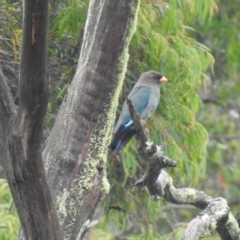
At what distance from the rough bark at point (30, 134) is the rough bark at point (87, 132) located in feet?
1.13

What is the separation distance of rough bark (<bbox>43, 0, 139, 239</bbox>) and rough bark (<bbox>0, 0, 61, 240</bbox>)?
1.13 feet

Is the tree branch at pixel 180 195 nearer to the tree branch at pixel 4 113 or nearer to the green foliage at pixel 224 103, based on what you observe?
the tree branch at pixel 4 113

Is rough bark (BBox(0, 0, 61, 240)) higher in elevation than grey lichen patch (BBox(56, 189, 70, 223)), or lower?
higher

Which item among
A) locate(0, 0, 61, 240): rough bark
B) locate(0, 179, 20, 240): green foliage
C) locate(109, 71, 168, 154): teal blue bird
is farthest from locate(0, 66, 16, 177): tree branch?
locate(0, 179, 20, 240): green foliage

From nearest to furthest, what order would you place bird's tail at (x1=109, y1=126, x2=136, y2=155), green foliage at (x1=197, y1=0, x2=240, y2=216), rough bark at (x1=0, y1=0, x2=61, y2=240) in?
1. rough bark at (x1=0, y1=0, x2=61, y2=240)
2. bird's tail at (x1=109, y1=126, x2=136, y2=155)
3. green foliage at (x1=197, y1=0, x2=240, y2=216)

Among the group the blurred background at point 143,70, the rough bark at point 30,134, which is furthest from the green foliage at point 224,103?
the rough bark at point 30,134

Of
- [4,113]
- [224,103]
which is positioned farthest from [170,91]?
[224,103]

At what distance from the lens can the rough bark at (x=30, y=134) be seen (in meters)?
3.09

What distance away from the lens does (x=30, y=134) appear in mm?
3217

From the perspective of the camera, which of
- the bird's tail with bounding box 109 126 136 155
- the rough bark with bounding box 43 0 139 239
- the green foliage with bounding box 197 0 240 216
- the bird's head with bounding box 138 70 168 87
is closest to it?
the rough bark with bounding box 43 0 139 239

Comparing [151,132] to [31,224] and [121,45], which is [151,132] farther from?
[31,224]

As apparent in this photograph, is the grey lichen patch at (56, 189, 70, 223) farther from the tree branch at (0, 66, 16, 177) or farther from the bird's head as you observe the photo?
the bird's head

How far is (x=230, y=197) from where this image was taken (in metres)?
10.9

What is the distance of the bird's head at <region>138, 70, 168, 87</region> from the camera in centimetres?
549
